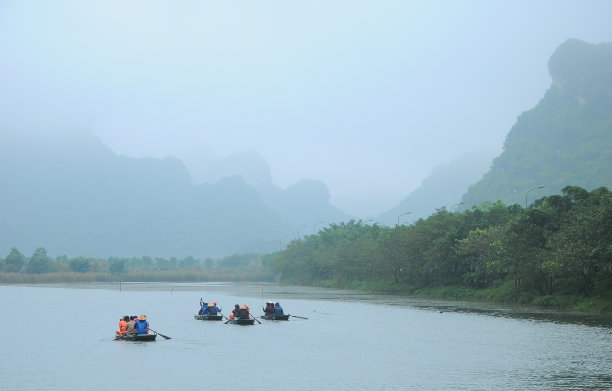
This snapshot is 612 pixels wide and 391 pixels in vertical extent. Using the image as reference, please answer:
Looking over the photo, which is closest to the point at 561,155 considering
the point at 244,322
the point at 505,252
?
the point at 505,252

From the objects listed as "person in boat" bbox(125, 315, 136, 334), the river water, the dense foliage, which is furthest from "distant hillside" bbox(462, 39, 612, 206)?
"person in boat" bbox(125, 315, 136, 334)

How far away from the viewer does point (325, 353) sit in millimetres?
33125

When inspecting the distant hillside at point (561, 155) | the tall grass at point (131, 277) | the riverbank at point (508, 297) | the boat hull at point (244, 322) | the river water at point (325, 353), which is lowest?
the river water at point (325, 353)

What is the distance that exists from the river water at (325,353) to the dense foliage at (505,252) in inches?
205

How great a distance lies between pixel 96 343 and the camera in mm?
37875

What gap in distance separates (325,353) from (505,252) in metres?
33.2

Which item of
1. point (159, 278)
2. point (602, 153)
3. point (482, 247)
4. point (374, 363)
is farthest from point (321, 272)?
point (374, 363)

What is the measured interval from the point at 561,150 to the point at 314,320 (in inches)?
5686

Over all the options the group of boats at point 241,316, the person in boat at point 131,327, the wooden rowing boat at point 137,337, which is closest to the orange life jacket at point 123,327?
the person in boat at point 131,327

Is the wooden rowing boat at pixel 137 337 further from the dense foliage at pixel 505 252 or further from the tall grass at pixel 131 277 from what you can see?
the tall grass at pixel 131 277

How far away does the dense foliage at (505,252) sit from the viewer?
51.4m

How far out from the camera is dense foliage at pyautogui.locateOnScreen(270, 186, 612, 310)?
51.4m

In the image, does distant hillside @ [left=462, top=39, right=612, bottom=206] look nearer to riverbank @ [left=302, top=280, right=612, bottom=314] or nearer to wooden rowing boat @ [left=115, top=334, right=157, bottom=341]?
riverbank @ [left=302, top=280, right=612, bottom=314]

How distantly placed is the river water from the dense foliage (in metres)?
5.21
